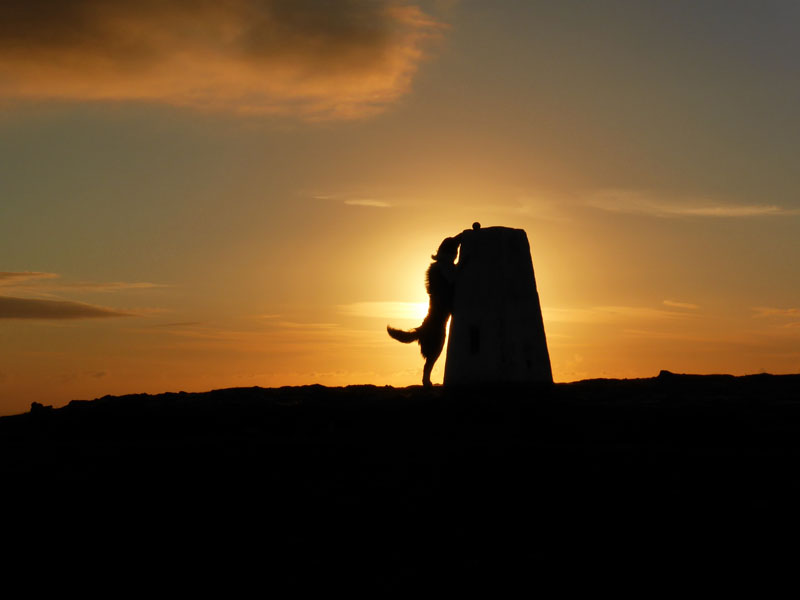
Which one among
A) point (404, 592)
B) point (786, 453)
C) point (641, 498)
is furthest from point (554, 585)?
point (786, 453)

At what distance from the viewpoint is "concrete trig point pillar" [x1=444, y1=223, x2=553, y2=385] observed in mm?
15094

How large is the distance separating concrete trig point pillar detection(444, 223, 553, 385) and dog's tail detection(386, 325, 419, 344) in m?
1.06

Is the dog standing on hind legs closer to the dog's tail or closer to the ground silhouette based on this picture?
the dog's tail

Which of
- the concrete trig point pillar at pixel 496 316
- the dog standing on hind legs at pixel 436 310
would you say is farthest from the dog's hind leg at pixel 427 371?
the concrete trig point pillar at pixel 496 316

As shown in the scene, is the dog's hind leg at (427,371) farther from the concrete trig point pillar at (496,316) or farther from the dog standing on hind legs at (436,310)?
the concrete trig point pillar at (496,316)

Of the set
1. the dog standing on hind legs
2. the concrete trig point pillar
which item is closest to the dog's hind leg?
the dog standing on hind legs

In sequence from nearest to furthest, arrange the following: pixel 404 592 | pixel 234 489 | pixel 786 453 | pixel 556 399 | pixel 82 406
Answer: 1. pixel 404 592
2. pixel 234 489
3. pixel 786 453
4. pixel 556 399
5. pixel 82 406

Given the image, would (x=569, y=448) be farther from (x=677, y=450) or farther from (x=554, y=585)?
(x=554, y=585)

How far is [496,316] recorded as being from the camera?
49.8ft

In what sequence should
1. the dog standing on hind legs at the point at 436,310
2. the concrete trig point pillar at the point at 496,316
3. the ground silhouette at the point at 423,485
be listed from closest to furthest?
the ground silhouette at the point at 423,485, the concrete trig point pillar at the point at 496,316, the dog standing on hind legs at the point at 436,310

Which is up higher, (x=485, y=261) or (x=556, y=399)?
(x=485, y=261)

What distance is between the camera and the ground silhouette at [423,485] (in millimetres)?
8492

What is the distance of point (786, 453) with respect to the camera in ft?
37.5

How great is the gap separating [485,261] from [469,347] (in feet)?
4.97
